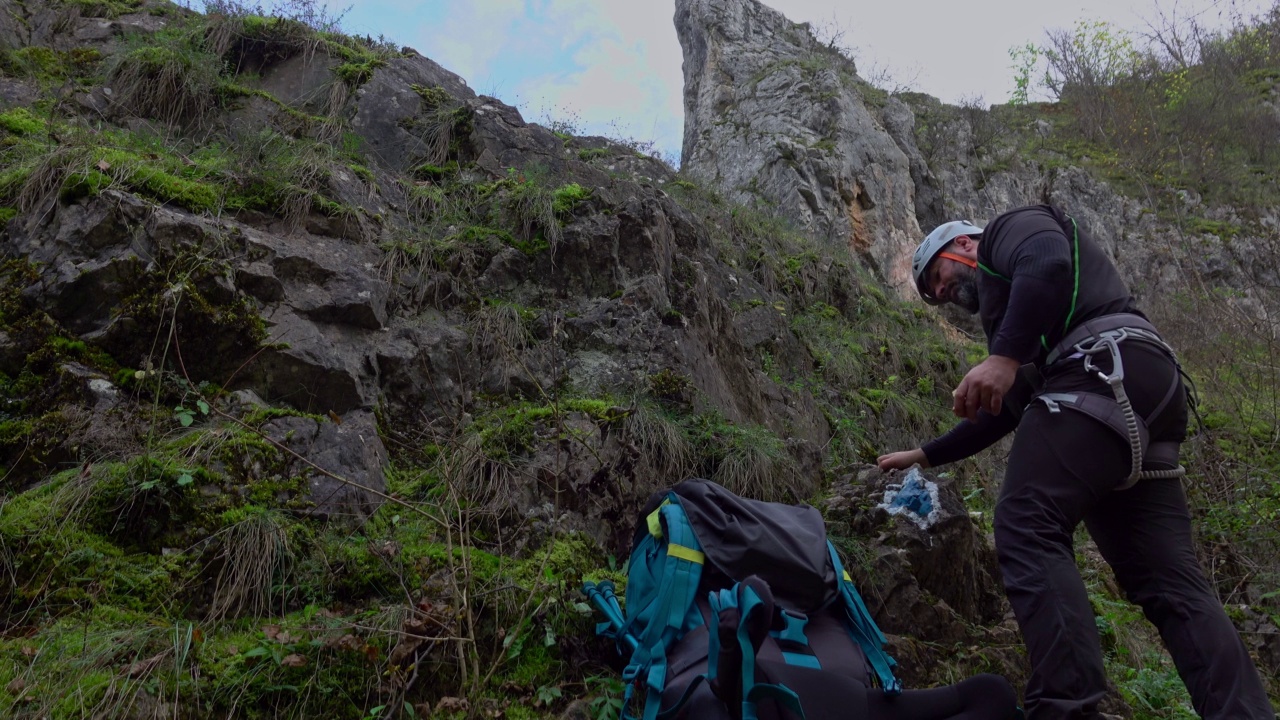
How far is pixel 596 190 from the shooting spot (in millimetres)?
5746

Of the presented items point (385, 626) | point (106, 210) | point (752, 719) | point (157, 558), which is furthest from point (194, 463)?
point (752, 719)

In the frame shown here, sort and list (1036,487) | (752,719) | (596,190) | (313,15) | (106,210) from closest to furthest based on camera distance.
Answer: (752,719)
(1036,487)
(106,210)
(596,190)
(313,15)

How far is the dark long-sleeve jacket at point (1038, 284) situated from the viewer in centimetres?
253

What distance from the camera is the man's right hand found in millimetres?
3203

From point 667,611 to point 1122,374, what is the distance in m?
1.75

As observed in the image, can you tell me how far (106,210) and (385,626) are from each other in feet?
9.18

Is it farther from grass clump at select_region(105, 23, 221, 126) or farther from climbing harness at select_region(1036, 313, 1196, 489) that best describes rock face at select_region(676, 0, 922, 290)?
climbing harness at select_region(1036, 313, 1196, 489)

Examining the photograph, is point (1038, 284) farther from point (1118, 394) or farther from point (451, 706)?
point (451, 706)

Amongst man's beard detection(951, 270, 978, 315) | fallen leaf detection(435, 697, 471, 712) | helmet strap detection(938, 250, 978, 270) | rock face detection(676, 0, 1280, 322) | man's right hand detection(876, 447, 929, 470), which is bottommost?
fallen leaf detection(435, 697, 471, 712)

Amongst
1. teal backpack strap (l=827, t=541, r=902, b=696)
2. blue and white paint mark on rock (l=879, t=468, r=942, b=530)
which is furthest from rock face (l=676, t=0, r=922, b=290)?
teal backpack strap (l=827, t=541, r=902, b=696)

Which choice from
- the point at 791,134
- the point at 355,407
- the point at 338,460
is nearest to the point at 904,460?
the point at 338,460

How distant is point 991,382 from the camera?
8.27ft

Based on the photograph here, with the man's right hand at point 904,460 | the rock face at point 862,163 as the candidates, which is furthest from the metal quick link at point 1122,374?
the rock face at point 862,163

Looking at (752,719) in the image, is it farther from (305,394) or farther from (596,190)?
(596,190)
